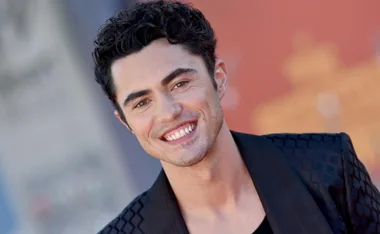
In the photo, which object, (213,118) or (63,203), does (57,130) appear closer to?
(63,203)

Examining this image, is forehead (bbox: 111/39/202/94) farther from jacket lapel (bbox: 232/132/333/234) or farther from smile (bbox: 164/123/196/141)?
jacket lapel (bbox: 232/132/333/234)

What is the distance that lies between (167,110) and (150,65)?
12 centimetres

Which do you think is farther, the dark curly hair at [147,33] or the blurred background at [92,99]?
the blurred background at [92,99]

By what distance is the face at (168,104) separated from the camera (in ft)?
5.42

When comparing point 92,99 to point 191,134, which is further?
point 92,99

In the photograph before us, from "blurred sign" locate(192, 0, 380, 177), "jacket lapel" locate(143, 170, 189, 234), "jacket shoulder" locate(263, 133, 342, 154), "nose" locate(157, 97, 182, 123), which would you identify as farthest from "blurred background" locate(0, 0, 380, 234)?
"nose" locate(157, 97, 182, 123)

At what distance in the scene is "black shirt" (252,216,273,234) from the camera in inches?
66.2

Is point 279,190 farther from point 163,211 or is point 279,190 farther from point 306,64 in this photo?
point 306,64

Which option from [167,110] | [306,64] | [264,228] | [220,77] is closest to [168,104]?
[167,110]

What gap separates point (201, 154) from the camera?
1.66 meters

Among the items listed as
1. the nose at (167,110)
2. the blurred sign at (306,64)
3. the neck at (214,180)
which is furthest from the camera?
the blurred sign at (306,64)

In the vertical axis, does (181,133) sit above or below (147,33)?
below

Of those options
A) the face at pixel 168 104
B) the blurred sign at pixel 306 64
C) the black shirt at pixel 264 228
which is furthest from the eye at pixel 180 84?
the blurred sign at pixel 306 64

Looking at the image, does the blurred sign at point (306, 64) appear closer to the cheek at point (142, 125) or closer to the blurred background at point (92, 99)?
the blurred background at point (92, 99)
